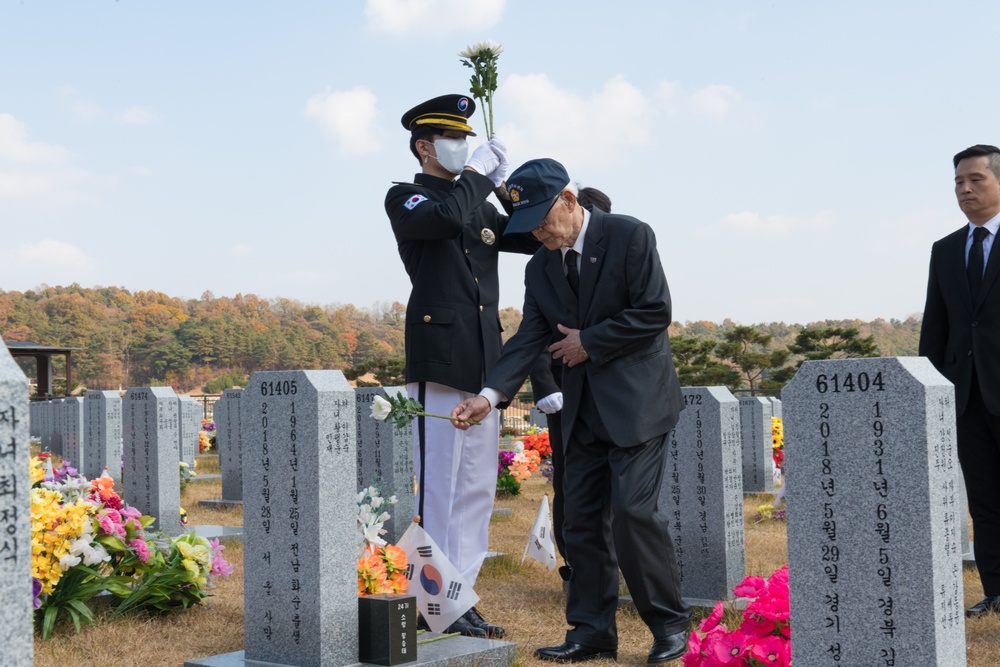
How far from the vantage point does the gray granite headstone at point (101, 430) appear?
10281 millimetres

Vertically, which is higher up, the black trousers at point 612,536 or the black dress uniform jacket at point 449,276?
the black dress uniform jacket at point 449,276

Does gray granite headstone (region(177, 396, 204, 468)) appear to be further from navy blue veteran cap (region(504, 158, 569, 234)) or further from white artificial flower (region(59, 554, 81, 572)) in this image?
navy blue veteran cap (region(504, 158, 569, 234))

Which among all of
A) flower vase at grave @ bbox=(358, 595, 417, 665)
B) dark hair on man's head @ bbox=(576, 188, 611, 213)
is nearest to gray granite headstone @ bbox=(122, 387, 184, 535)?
dark hair on man's head @ bbox=(576, 188, 611, 213)

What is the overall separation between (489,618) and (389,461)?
2.28m

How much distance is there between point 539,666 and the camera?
3.95m

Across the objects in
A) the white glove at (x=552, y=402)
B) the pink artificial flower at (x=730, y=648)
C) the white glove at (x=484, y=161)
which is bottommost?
the pink artificial flower at (x=730, y=648)

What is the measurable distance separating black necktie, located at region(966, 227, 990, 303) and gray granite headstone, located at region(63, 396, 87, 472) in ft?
34.4

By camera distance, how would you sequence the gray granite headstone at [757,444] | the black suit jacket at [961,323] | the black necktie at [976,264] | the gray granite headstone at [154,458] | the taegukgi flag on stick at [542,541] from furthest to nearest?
the gray granite headstone at [757,444], the gray granite headstone at [154,458], the taegukgi flag on stick at [542,541], the black necktie at [976,264], the black suit jacket at [961,323]

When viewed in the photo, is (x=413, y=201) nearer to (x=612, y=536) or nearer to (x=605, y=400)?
(x=605, y=400)

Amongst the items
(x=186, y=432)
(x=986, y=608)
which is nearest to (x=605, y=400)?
(x=986, y=608)

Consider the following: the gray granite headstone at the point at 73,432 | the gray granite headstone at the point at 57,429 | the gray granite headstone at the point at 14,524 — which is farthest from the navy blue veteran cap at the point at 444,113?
the gray granite headstone at the point at 57,429

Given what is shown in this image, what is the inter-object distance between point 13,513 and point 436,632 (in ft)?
8.34

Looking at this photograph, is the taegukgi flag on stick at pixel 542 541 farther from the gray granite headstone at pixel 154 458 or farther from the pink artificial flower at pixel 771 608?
the gray granite headstone at pixel 154 458

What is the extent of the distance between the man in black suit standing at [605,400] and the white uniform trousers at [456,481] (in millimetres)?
215
